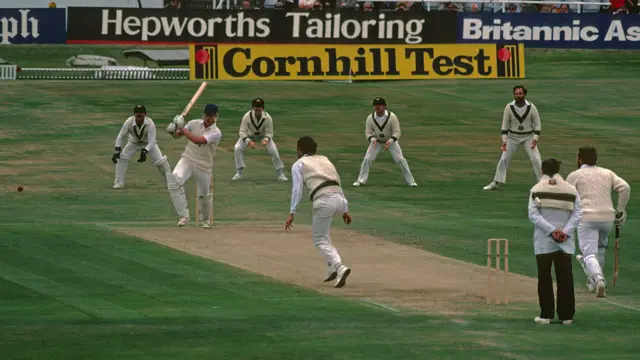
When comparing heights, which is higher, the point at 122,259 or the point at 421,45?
the point at 421,45

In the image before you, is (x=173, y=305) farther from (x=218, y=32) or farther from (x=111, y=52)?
(x=111, y=52)

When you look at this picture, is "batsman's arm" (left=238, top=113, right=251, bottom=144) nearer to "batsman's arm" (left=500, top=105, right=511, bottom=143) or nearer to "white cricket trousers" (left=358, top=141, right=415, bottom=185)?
"white cricket trousers" (left=358, top=141, right=415, bottom=185)

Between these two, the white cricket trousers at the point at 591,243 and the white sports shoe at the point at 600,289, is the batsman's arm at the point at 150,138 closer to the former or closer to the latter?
the white cricket trousers at the point at 591,243

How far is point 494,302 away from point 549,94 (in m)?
30.9

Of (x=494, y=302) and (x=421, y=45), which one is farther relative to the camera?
(x=421, y=45)

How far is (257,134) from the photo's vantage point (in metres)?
32.6

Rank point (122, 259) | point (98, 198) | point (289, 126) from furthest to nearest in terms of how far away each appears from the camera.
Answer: point (289, 126), point (98, 198), point (122, 259)

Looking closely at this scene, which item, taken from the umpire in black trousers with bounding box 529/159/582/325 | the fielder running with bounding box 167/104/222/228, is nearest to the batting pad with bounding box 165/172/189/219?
the fielder running with bounding box 167/104/222/228

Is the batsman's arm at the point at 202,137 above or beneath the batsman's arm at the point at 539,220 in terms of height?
above

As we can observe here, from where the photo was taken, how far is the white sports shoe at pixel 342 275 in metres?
18.4

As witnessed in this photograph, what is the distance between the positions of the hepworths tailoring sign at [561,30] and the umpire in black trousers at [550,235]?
35723mm

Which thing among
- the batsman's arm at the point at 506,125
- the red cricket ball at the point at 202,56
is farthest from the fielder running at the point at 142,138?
the red cricket ball at the point at 202,56

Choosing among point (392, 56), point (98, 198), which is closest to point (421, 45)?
point (392, 56)

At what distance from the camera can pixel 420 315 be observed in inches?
658
